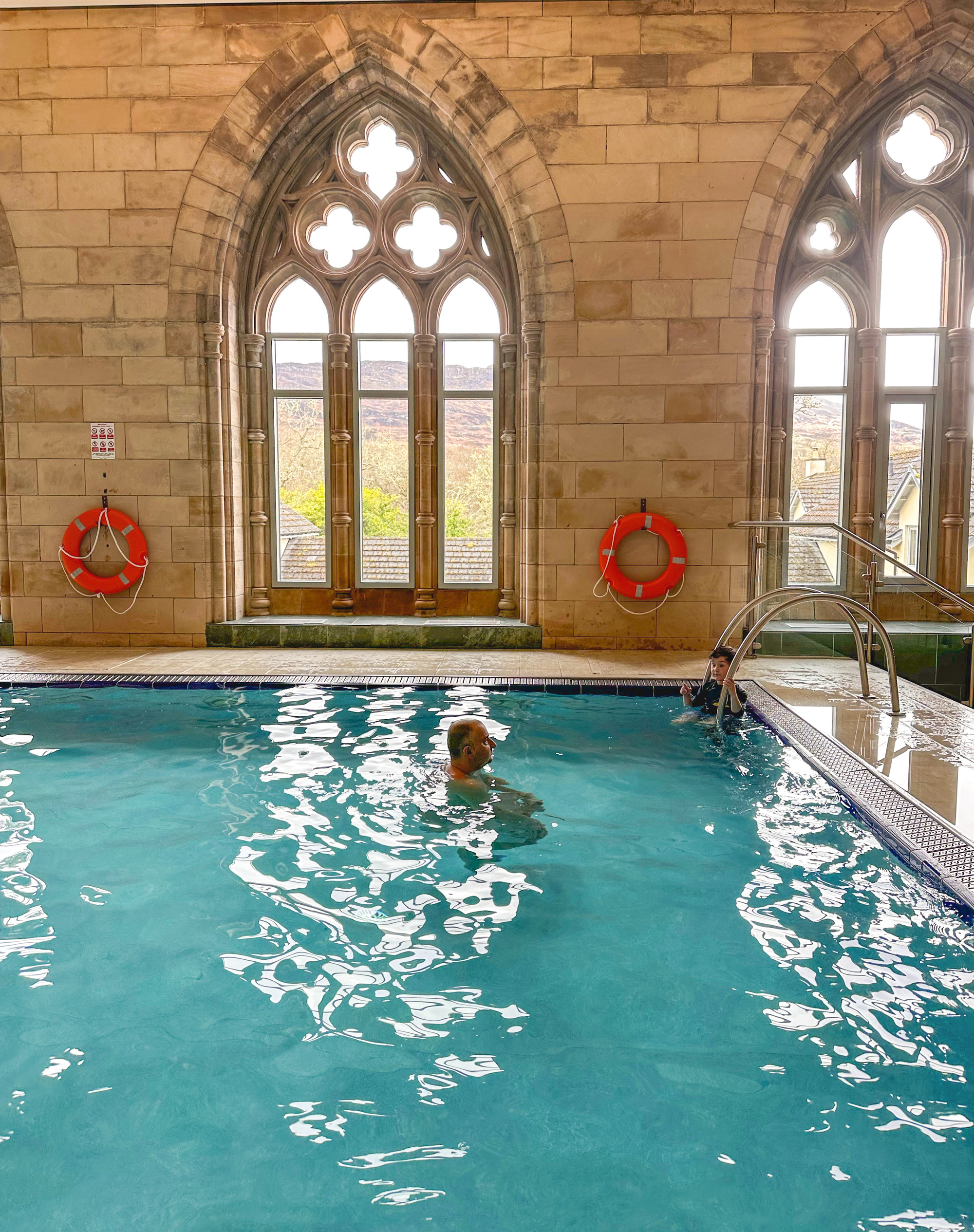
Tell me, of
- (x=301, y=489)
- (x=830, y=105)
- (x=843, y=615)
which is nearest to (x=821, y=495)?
(x=843, y=615)

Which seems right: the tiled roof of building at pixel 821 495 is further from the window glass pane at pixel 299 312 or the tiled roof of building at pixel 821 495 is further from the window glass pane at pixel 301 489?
the window glass pane at pixel 299 312

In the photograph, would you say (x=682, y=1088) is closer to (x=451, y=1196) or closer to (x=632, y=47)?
(x=451, y=1196)

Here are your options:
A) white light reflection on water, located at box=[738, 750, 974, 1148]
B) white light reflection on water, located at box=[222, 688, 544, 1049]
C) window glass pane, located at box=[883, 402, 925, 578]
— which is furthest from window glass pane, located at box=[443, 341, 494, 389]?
white light reflection on water, located at box=[738, 750, 974, 1148]

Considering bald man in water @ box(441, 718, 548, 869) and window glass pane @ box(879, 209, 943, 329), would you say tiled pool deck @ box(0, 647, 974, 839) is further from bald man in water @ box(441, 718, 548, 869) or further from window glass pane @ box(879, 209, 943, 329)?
window glass pane @ box(879, 209, 943, 329)

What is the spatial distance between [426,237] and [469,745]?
514cm

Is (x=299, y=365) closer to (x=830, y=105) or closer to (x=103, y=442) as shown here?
(x=103, y=442)

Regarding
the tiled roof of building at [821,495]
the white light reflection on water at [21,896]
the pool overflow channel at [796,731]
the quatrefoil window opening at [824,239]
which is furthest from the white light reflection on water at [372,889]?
the quatrefoil window opening at [824,239]

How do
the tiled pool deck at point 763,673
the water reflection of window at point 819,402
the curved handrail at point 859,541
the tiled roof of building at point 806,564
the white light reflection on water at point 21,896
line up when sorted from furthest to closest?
the water reflection of window at point 819,402 → the tiled roof of building at point 806,564 → the curved handrail at point 859,541 → the tiled pool deck at point 763,673 → the white light reflection on water at point 21,896

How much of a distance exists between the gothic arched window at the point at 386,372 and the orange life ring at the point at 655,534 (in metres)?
0.97

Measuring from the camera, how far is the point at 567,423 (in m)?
6.60

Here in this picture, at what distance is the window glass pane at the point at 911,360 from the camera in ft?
23.3

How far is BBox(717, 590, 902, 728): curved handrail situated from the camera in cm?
450

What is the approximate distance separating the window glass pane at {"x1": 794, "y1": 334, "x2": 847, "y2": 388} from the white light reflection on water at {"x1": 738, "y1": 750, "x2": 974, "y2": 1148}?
4702 mm

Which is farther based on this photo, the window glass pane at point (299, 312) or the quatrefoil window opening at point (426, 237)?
the window glass pane at point (299, 312)
